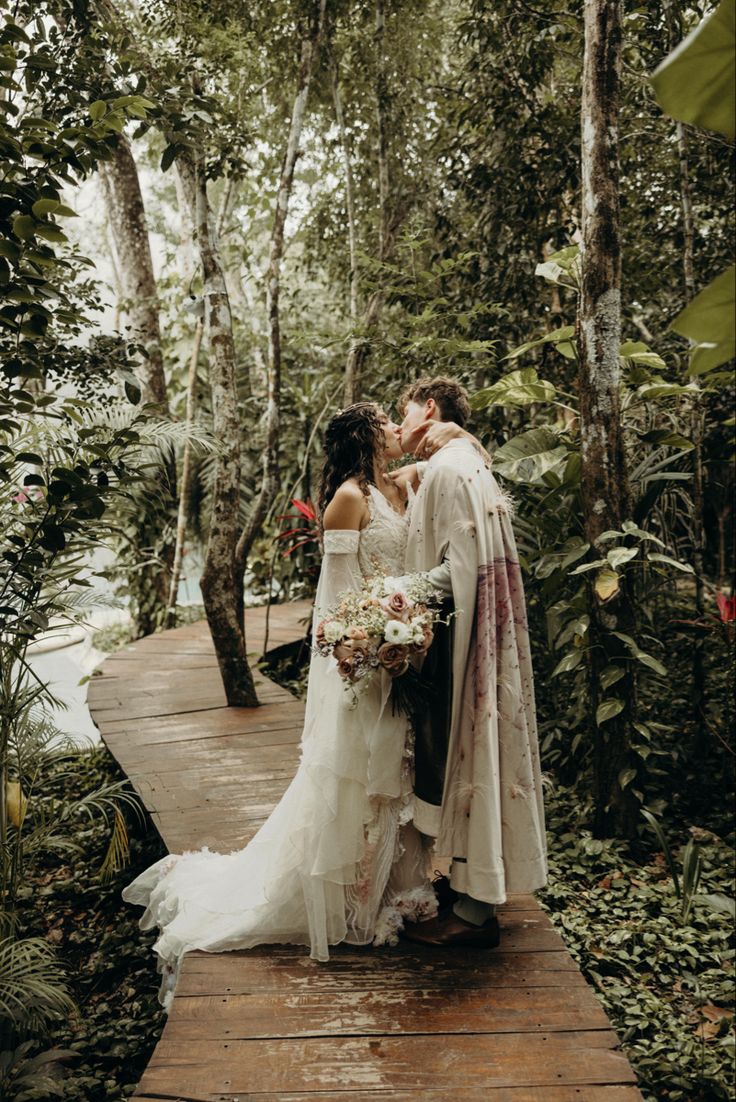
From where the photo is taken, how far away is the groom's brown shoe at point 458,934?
8.58ft

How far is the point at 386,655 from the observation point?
8.02ft

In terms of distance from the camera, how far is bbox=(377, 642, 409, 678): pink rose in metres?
2.44

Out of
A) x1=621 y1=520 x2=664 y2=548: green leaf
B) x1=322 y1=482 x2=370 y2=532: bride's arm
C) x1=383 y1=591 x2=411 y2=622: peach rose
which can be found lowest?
x1=383 y1=591 x2=411 y2=622: peach rose

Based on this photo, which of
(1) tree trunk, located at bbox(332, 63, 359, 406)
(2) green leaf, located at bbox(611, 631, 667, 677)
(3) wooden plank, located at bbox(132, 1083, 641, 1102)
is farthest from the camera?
(1) tree trunk, located at bbox(332, 63, 359, 406)

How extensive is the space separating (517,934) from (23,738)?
2.05m

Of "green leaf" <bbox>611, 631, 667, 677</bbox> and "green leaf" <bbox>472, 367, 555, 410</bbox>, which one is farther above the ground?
"green leaf" <bbox>472, 367, 555, 410</bbox>

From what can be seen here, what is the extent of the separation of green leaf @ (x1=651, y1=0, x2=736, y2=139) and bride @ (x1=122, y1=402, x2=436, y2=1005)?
207 centimetres

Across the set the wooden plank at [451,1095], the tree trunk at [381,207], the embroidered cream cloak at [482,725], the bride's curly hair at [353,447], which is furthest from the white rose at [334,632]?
the tree trunk at [381,207]

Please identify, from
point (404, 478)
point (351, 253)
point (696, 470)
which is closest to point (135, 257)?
point (351, 253)

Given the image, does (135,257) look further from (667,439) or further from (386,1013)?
(386,1013)

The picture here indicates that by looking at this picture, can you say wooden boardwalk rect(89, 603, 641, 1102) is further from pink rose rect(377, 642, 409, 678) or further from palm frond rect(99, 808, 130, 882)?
palm frond rect(99, 808, 130, 882)

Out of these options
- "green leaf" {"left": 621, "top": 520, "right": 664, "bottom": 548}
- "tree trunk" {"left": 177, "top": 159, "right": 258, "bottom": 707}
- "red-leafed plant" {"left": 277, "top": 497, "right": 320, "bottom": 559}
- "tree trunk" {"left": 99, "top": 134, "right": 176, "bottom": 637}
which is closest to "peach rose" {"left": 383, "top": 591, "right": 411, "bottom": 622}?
"green leaf" {"left": 621, "top": 520, "right": 664, "bottom": 548}

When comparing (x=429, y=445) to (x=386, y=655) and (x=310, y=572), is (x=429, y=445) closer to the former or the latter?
(x=386, y=655)

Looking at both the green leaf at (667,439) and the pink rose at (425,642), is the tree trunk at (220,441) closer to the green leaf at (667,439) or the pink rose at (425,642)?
the green leaf at (667,439)
